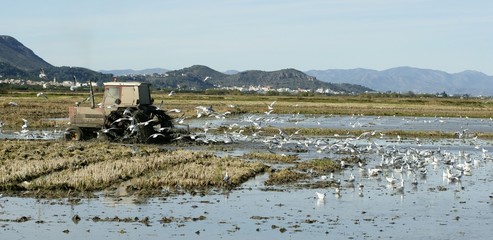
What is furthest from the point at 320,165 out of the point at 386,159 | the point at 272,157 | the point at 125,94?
the point at 125,94

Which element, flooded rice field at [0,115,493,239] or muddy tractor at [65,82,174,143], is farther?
muddy tractor at [65,82,174,143]

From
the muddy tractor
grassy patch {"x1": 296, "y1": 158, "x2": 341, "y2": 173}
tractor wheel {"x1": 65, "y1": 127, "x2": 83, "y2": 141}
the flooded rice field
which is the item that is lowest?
the flooded rice field

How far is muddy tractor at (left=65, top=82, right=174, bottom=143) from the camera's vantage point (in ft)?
108

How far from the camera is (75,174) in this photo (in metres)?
21.4

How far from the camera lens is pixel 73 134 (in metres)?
34.6

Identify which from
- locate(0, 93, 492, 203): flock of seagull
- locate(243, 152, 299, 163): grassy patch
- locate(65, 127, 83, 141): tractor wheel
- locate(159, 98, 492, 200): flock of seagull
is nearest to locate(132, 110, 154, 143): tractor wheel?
locate(0, 93, 492, 203): flock of seagull

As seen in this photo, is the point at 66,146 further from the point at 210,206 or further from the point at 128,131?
the point at 210,206

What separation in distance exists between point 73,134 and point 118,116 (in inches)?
113

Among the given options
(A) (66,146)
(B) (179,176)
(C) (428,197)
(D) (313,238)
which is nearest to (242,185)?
(B) (179,176)

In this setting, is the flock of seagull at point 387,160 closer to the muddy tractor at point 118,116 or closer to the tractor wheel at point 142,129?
the tractor wheel at point 142,129

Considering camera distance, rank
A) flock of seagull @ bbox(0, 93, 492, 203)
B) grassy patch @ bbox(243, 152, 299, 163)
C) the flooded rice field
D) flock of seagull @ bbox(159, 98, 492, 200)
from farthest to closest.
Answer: grassy patch @ bbox(243, 152, 299, 163)
flock of seagull @ bbox(0, 93, 492, 203)
flock of seagull @ bbox(159, 98, 492, 200)
the flooded rice field

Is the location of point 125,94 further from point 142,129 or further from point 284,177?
point 284,177

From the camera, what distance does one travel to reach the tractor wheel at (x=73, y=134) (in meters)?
34.2

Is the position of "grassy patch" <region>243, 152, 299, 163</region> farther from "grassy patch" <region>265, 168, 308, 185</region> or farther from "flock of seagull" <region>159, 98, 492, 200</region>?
"grassy patch" <region>265, 168, 308, 185</region>
